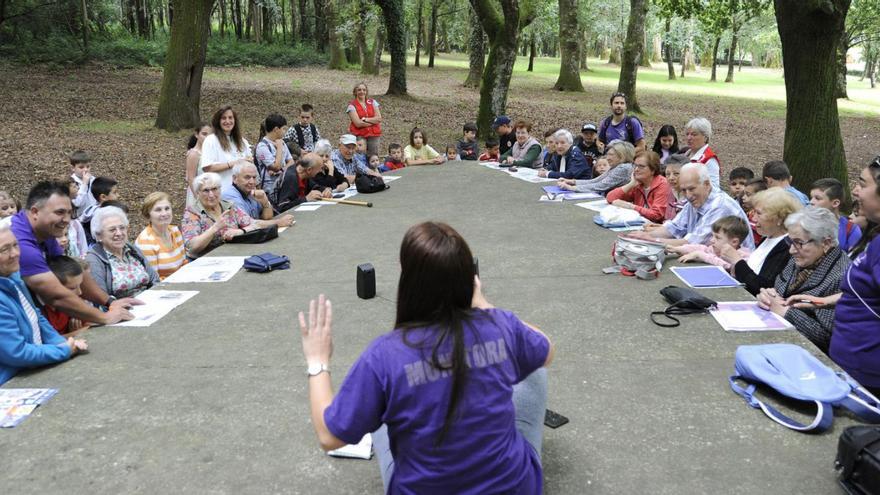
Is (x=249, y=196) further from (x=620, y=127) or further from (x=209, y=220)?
(x=620, y=127)

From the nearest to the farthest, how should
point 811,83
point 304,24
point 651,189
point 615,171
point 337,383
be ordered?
point 337,383 → point 651,189 → point 615,171 → point 811,83 → point 304,24

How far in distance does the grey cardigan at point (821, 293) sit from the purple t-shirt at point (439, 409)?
2.77 metres

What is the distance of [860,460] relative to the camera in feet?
8.75

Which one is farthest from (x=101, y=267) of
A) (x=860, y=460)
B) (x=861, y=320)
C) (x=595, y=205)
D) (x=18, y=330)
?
(x=595, y=205)

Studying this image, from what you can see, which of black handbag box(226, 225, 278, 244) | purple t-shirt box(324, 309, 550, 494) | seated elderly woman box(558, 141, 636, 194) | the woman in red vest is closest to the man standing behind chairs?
seated elderly woman box(558, 141, 636, 194)

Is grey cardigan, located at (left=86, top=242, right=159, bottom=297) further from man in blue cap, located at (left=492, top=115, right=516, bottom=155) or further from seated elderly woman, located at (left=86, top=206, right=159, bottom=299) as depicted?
man in blue cap, located at (left=492, top=115, right=516, bottom=155)

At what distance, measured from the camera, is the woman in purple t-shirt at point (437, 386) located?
206 centimetres

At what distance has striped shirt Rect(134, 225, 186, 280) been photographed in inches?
227

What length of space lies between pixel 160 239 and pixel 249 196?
5.72ft

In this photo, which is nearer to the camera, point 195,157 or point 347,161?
point 195,157

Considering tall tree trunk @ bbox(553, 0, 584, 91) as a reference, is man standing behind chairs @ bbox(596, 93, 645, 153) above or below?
below

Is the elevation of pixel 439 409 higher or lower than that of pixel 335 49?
lower

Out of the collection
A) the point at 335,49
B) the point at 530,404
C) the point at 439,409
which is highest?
the point at 335,49

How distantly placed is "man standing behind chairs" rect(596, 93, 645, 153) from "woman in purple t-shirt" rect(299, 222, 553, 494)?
8325 mm
